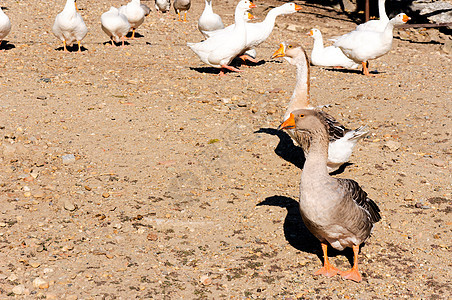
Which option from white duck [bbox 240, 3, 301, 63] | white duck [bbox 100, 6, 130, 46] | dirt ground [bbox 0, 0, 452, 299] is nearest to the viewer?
dirt ground [bbox 0, 0, 452, 299]

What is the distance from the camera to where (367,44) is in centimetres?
1100

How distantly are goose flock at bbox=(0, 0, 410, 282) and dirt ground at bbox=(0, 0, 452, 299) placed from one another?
45 centimetres

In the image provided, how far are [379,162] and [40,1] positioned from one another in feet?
46.6

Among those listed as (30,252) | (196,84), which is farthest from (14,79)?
(30,252)

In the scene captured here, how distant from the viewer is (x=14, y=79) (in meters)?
9.45

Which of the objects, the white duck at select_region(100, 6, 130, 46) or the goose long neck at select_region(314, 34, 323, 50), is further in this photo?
the white duck at select_region(100, 6, 130, 46)

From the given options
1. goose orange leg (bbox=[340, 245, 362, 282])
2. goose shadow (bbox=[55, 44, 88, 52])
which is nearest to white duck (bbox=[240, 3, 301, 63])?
goose shadow (bbox=[55, 44, 88, 52])

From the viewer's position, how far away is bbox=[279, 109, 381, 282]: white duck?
4.36 metres

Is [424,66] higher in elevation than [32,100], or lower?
lower

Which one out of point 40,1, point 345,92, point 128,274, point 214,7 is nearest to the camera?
point 128,274

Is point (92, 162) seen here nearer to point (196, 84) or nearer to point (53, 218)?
point (53, 218)

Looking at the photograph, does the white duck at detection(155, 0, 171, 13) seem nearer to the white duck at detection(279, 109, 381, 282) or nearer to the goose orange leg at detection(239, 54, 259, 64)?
the goose orange leg at detection(239, 54, 259, 64)

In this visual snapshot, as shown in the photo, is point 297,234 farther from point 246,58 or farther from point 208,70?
point 246,58

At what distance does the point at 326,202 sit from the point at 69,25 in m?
9.03
